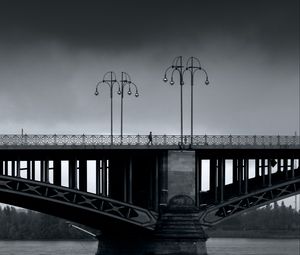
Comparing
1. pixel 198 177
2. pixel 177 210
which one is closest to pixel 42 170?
pixel 177 210

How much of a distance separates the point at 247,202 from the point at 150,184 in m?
9.36

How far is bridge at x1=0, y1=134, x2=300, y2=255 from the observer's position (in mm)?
123062

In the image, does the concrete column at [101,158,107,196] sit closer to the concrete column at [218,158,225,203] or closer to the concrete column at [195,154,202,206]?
the concrete column at [195,154,202,206]

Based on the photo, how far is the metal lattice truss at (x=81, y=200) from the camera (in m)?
120

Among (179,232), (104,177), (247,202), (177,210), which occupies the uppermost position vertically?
(104,177)

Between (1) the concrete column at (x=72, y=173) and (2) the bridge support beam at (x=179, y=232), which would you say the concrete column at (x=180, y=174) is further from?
(1) the concrete column at (x=72, y=173)

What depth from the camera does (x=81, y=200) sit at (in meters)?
124

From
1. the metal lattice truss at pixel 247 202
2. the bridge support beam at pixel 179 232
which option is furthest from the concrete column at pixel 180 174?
the metal lattice truss at pixel 247 202

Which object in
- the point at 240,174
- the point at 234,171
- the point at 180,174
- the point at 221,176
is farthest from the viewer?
the point at 234,171

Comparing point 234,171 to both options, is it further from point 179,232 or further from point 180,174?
point 179,232

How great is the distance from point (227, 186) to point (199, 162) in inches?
263

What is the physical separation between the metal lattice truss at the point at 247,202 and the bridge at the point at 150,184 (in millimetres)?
91

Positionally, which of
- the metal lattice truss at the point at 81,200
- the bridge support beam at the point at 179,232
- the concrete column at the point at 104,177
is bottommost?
the bridge support beam at the point at 179,232

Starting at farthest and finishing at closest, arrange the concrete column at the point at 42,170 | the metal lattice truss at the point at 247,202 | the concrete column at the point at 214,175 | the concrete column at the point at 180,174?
1. the concrete column at the point at 214,175
2. the metal lattice truss at the point at 247,202
3. the concrete column at the point at 180,174
4. the concrete column at the point at 42,170
